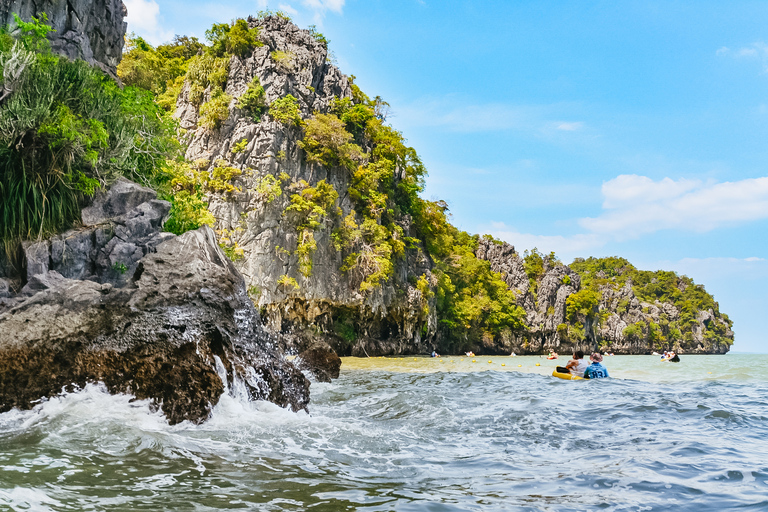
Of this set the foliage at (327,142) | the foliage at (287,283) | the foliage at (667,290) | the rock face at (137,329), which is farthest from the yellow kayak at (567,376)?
the foliage at (667,290)

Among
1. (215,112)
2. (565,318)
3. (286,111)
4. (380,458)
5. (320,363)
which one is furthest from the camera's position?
(565,318)

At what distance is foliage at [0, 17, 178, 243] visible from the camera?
7.22 meters

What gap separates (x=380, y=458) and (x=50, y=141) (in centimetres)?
682

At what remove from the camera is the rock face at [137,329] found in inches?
212

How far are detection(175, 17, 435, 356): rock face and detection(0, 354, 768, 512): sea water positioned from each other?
51.2 feet

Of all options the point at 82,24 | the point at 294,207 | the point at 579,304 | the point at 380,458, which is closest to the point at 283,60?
the point at 294,207

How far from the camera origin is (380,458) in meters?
4.39

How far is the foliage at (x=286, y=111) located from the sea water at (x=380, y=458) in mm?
19712

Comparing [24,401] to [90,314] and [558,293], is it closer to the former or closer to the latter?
[90,314]

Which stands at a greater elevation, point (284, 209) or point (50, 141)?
point (284, 209)

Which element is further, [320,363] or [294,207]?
[294,207]

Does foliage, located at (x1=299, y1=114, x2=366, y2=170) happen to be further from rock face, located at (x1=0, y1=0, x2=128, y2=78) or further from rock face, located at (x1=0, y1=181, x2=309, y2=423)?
rock face, located at (x1=0, y1=181, x2=309, y2=423)

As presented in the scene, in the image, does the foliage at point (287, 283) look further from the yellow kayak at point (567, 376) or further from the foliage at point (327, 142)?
the yellow kayak at point (567, 376)

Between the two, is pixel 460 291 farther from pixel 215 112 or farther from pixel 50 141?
pixel 50 141
